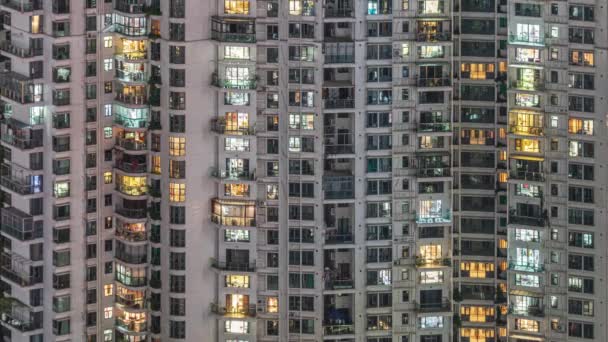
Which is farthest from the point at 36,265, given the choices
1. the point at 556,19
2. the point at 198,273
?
the point at 556,19

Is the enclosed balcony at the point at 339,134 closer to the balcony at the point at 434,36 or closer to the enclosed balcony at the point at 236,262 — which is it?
the balcony at the point at 434,36

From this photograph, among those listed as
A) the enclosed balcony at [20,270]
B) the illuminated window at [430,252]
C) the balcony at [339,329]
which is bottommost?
the balcony at [339,329]

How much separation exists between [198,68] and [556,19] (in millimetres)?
27492

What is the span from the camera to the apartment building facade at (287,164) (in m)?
188

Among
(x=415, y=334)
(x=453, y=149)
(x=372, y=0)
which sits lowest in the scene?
(x=415, y=334)

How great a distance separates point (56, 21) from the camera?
18775 centimetres

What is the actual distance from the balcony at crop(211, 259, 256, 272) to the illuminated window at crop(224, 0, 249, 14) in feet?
63.2

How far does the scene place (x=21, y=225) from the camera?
19038 centimetres

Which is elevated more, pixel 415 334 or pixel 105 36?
pixel 105 36

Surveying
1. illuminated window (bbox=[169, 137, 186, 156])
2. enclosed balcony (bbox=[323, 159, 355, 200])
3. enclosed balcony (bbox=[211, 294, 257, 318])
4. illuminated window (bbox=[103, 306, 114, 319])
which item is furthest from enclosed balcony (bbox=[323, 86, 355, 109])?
illuminated window (bbox=[103, 306, 114, 319])

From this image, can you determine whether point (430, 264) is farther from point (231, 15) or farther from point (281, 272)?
point (231, 15)

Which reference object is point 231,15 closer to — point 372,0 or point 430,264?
point 372,0

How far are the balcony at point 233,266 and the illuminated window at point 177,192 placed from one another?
5.54m

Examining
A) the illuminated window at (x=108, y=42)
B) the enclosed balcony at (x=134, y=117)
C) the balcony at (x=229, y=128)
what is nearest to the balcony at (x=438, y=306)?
the balcony at (x=229, y=128)
